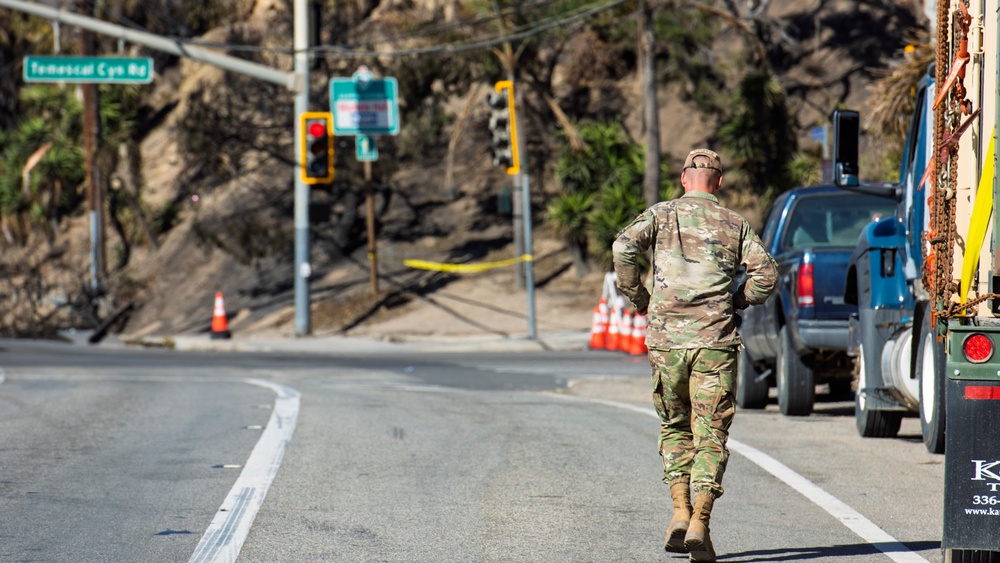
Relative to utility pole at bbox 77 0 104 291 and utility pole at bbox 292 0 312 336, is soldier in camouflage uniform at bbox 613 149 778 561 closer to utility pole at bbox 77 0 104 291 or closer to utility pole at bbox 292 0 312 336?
utility pole at bbox 292 0 312 336

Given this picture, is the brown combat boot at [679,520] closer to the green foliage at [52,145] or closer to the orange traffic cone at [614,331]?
the orange traffic cone at [614,331]

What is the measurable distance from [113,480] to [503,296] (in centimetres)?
2330

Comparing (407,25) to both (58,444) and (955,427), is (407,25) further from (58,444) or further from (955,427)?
(955,427)

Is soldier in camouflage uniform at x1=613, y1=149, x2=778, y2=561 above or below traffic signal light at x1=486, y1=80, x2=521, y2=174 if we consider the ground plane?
below

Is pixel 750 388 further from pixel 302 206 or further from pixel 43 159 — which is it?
pixel 43 159

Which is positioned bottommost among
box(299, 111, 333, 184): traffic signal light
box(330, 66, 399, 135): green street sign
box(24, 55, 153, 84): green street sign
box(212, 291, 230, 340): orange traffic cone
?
box(212, 291, 230, 340): orange traffic cone

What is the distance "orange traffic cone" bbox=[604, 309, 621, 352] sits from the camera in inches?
938

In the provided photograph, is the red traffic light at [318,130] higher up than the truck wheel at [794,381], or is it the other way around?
the red traffic light at [318,130]

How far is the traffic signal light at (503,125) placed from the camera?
2498 centimetres

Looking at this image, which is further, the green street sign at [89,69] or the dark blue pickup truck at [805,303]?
the green street sign at [89,69]

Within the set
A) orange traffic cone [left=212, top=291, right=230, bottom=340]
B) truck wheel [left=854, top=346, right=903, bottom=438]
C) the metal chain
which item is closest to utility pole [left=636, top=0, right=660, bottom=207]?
orange traffic cone [left=212, top=291, right=230, bottom=340]

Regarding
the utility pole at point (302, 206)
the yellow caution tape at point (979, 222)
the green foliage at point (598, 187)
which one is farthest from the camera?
the green foliage at point (598, 187)

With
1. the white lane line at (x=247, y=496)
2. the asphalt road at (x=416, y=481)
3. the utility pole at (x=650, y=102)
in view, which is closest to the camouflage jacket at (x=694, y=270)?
the asphalt road at (x=416, y=481)

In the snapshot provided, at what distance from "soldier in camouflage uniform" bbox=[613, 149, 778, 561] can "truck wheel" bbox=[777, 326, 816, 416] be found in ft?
20.7
